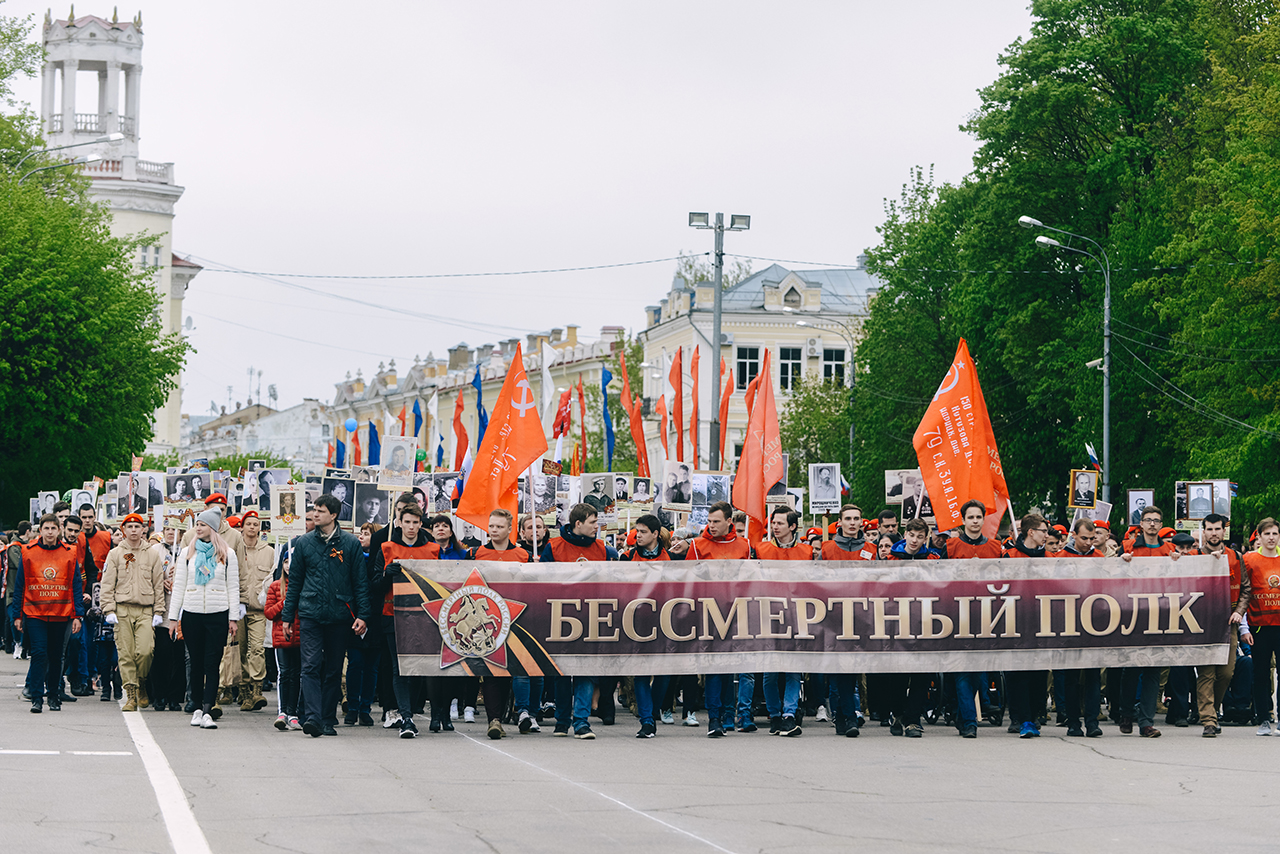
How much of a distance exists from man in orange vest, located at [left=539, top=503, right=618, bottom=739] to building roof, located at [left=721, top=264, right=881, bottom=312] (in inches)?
2497

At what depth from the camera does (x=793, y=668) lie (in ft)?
51.2

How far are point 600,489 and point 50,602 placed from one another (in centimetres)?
1129

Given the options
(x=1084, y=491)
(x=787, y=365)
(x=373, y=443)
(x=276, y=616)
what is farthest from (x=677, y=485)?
(x=787, y=365)

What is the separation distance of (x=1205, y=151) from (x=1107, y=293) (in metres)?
3.53

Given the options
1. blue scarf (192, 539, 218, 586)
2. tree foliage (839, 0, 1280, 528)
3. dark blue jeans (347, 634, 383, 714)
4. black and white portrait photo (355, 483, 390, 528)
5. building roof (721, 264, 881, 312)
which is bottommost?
dark blue jeans (347, 634, 383, 714)

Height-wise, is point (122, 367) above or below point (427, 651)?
above

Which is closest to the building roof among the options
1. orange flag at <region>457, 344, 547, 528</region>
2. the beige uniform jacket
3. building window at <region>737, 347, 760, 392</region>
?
building window at <region>737, 347, 760, 392</region>

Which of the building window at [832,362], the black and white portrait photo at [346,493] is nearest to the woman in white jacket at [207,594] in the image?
the black and white portrait photo at [346,493]

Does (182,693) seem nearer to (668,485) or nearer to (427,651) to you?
(427,651)

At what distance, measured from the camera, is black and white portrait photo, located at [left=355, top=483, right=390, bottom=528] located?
2173 centimetres

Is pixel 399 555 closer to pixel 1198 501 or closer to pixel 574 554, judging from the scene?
pixel 574 554

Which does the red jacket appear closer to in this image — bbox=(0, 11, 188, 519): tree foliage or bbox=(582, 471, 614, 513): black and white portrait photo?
bbox=(582, 471, 614, 513): black and white portrait photo

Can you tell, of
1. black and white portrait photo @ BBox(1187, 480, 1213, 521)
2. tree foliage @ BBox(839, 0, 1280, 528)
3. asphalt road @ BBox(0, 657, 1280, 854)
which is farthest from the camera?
tree foliage @ BBox(839, 0, 1280, 528)

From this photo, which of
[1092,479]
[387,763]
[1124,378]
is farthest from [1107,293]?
[387,763]
